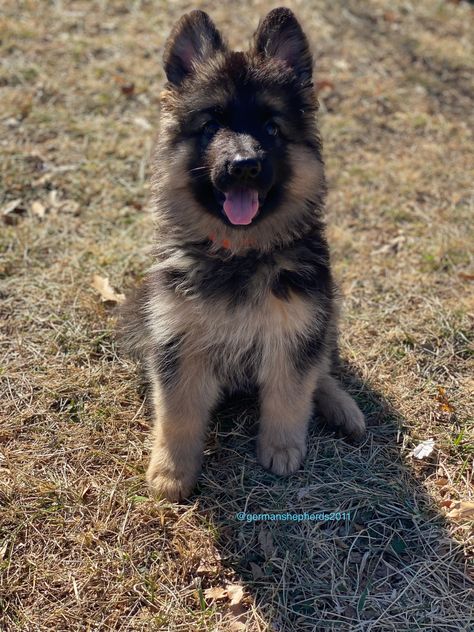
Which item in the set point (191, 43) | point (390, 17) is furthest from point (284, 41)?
point (390, 17)

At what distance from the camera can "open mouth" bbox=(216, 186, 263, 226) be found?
297cm

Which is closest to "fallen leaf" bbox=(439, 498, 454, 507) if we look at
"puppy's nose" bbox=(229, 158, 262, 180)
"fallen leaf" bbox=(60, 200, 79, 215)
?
"puppy's nose" bbox=(229, 158, 262, 180)

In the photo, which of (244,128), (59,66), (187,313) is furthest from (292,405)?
(59,66)

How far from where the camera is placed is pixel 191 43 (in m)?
3.25

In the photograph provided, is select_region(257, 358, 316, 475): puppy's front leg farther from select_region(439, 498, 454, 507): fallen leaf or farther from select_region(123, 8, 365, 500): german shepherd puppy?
select_region(439, 498, 454, 507): fallen leaf

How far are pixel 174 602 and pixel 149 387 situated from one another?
4.19 feet

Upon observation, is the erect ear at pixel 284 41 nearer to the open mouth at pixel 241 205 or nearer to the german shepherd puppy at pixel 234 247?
the german shepherd puppy at pixel 234 247

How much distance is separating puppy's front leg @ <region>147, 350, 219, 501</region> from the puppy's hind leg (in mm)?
707

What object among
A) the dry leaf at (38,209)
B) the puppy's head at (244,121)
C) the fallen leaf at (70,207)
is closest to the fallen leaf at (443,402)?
the puppy's head at (244,121)

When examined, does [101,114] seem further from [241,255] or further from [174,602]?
[174,602]

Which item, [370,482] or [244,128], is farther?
[370,482]

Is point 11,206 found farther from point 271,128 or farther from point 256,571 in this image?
point 256,571

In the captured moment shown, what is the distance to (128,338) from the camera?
377cm

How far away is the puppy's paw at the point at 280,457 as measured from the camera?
337 cm
